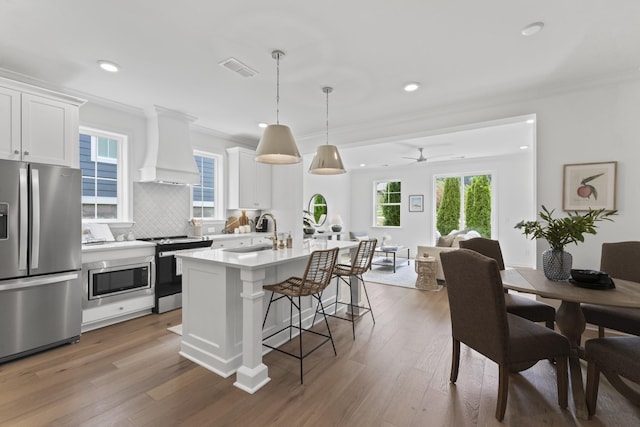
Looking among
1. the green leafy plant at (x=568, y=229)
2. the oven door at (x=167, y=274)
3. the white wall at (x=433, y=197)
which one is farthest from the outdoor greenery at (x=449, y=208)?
the oven door at (x=167, y=274)

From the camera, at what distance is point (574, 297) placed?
188 cm

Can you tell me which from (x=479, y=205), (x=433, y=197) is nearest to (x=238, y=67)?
(x=433, y=197)

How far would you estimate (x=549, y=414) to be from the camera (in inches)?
76.1

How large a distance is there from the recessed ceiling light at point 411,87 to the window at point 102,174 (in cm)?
379

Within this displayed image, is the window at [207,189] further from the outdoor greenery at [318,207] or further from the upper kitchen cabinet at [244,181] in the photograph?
the outdoor greenery at [318,207]

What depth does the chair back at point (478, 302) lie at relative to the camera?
1.85 meters

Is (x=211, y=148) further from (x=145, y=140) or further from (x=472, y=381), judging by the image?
(x=472, y=381)

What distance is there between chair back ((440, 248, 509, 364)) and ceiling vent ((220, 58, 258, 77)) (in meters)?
2.51

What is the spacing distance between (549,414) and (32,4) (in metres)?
4.42

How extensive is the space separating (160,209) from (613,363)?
502 centimetres

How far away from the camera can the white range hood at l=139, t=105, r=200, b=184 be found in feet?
13.6

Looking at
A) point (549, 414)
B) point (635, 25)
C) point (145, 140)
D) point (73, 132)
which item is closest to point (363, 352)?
point (549, 414)

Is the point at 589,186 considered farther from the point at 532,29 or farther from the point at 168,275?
the point at 168,275

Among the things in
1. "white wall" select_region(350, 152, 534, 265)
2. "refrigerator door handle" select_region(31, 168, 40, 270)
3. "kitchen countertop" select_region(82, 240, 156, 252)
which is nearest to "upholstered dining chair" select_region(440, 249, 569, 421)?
"kitchen countertop" select_region(82, 240, 156, 252)
